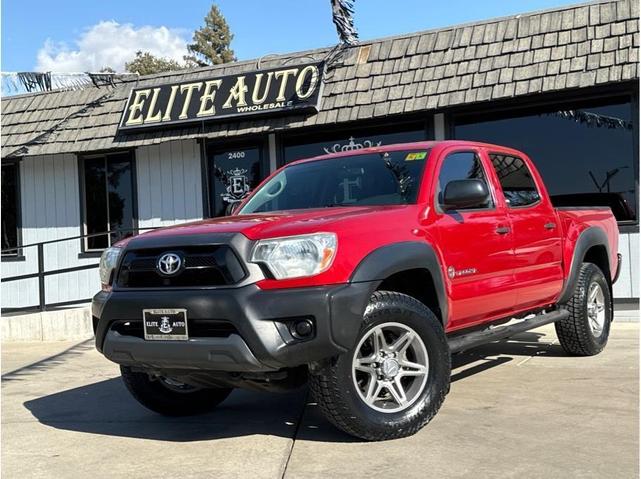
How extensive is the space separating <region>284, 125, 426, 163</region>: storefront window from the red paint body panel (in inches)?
172

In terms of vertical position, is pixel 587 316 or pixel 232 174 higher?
pixel 232 174

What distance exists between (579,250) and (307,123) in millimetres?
4998

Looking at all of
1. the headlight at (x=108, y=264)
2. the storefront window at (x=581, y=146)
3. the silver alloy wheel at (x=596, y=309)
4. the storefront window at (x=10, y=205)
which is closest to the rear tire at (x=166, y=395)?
the headlight at (x=108, y=264)

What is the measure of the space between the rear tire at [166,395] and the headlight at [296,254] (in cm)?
165

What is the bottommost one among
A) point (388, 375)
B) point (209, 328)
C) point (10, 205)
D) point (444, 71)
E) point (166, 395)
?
point (166, 395)

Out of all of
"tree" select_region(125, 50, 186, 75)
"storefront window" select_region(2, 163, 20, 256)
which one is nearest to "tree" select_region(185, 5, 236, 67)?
"tree" select_region(125, 50, 186, 75)

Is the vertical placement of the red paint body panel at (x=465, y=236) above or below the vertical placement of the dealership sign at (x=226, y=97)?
below

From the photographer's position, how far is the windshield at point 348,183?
4.68 meters

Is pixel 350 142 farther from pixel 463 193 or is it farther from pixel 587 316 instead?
pixel 463 193

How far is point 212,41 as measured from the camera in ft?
169

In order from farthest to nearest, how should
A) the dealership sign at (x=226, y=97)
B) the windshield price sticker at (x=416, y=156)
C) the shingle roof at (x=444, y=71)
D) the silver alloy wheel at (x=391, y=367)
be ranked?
1. the dealership sign at (x=226, y=97)
2. the shingle roof at (x=444, y=71)
3. the windshield price sticker at (x=416, y=156)
4. the silver alloy wheel at (x=391, y=367)

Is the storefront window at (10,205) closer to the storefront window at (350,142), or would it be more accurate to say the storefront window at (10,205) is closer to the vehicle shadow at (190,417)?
the storefront window at (350,142)

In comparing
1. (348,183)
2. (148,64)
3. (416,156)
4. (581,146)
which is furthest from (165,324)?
(148,64)

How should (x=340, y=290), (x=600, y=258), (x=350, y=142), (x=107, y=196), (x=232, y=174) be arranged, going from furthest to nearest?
(x=107, y=196)
(x=232, y=174)
(x=350, y=142)
(x=600, y=258)
(x=340, y=290)
